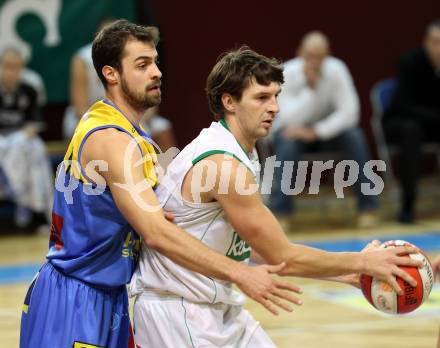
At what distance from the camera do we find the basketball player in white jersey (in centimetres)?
336

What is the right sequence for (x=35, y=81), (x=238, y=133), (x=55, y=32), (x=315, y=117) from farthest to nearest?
(x=55, y=32) < (x=35, y=81) < (x=315, y=117) < (x=238, y=133)

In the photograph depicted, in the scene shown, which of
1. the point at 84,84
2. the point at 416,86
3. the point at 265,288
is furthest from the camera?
the point at 416,86

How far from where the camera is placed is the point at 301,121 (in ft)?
29.8

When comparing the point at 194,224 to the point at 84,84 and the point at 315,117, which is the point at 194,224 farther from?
the point at 315,117

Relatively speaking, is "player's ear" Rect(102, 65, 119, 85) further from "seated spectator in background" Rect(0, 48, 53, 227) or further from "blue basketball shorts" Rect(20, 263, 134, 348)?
"seated spectator in background" Rect(0, 48, 53, 227)

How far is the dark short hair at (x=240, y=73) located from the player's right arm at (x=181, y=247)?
0.45 metres

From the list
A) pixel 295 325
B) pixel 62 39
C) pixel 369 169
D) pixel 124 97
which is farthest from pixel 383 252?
pixel 62 39

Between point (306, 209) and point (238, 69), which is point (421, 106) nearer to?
point (306, 209)

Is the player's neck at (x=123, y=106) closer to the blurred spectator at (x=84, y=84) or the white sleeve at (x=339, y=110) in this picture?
the blurred spectator at (x=84, y=84)

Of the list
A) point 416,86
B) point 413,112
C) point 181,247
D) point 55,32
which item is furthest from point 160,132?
point 181,247

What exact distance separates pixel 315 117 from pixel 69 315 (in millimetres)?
5969

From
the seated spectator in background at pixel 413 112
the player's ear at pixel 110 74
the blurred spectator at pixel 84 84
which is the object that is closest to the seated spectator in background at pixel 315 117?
the seated spectator in background at pixel 413 112

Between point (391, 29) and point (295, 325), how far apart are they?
6.21 meters

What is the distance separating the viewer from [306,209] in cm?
1021
